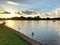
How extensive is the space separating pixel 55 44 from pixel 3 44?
8.77 meters

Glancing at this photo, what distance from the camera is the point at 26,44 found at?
1970 centimetres

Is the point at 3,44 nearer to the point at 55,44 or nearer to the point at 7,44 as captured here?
the point at 7,44

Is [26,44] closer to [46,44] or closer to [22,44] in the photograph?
[22,44]

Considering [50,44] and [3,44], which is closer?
[3,44]

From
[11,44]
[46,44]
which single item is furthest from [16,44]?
[46,44]

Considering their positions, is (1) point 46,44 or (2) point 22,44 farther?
(1) point 46,44

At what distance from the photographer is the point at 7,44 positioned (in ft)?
62.5

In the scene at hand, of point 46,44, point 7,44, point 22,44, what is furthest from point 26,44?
point 46,44

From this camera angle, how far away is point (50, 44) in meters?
25.0

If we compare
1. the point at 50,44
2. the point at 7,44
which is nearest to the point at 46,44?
the point at 50,44

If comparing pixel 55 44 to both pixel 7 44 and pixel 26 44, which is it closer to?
pixel 26 44

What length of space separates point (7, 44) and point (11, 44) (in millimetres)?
457

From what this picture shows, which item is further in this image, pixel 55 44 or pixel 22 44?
pixel 55 44

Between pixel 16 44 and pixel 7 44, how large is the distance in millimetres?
981
